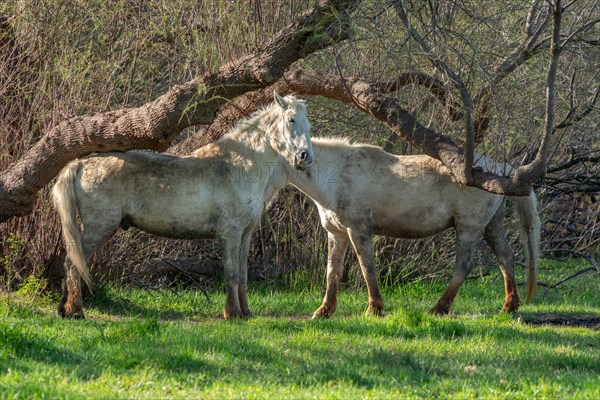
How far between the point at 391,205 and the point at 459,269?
38.0 inches

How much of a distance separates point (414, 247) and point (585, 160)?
2.35 meters

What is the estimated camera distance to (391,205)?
32.5ft

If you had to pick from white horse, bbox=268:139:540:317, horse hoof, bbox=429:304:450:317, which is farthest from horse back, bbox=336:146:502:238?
horse hoof, bbox=429:304:450:317

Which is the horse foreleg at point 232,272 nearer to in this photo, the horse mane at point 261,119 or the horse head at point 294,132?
the horse head at point 294,132

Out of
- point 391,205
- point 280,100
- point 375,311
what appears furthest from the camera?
point 391,205

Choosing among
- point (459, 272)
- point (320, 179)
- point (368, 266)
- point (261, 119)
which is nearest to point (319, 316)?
point (368, 266)

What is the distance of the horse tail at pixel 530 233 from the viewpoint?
10.1 metres

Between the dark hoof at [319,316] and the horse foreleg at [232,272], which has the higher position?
the horse foreleg at [232,272]

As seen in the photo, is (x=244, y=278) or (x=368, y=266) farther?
(x=368, y=266)

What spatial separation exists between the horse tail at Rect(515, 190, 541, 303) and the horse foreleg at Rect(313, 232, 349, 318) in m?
1.92

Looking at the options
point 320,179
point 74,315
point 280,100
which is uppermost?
point 280,100

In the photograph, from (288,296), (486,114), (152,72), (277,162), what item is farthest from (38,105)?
(486,114)

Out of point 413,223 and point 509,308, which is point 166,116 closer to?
point 413,223

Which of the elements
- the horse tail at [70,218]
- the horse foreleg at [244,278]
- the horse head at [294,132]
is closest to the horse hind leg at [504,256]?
the horse head at [294,132]
